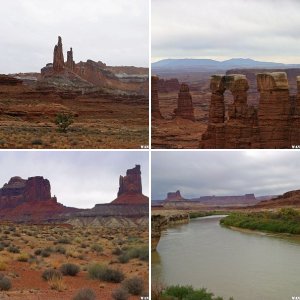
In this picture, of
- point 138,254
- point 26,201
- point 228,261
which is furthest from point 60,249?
point 228,261

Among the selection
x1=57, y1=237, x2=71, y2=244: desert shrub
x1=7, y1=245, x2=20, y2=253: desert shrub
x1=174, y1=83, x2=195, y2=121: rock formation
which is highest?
x1=174, y1=83, x2=195, y2=121: rock formation

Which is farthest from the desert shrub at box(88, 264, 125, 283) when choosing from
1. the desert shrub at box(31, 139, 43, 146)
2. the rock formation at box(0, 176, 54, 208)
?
the desert shrub at box(31, 139, 43, 146)

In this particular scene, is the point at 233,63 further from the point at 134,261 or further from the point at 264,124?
the point at 134,261

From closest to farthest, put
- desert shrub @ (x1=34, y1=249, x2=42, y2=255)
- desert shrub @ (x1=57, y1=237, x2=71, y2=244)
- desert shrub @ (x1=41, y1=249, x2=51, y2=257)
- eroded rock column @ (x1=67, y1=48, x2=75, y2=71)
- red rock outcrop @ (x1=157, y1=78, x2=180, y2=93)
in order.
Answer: desert shrub @ (x1=41, y1=249, x2=51, y2=257), desert shrub @ (x1=34, y1=249, x2=42, y2=255), desert shrub @ (x1=57, y1=237, x2=71, y2=244), red rock outcrop @ (x1=157, y1=78, x2=180, y2=93), eroded rock column @ (x1=67, y1=48, x2=75, y2=71)

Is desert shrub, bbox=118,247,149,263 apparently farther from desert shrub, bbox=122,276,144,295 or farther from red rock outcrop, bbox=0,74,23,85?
red rock outcrop, bbox=0,74,23,85

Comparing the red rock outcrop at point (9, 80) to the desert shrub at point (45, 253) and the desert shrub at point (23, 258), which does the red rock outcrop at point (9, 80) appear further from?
the desert shrub at point (23, 258)

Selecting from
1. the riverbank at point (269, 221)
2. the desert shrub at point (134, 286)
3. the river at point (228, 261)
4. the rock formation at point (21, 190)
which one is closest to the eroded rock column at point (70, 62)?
the rock formation at point (21, 190)

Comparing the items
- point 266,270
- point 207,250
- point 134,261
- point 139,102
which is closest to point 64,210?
point 134,261
